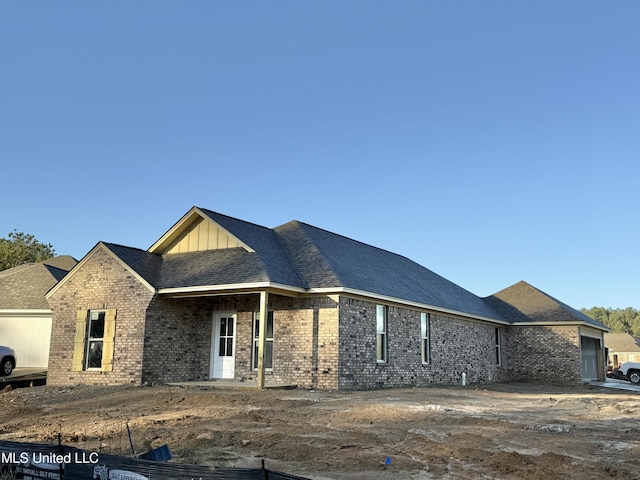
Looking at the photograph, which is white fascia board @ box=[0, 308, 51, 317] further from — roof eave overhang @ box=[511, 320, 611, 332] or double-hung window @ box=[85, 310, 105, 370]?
roof eave overhang @ box=[511, 320, 611, 332]

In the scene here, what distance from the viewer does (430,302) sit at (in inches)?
899

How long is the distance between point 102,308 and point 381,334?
29.4 ft

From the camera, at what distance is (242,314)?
1988 centimetres

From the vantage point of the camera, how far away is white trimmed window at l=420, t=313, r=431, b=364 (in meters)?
22.3

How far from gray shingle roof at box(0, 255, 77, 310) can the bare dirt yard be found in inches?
396

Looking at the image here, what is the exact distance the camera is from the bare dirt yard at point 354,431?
7.83 m

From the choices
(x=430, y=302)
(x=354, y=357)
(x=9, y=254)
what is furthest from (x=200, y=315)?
(x=9, y=254)

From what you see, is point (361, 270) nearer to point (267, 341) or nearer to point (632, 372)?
point (267, 341)

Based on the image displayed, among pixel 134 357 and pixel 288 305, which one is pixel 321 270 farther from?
pixel 134 357

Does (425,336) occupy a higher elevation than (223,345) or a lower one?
higher

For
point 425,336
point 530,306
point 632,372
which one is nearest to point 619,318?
point 632,372

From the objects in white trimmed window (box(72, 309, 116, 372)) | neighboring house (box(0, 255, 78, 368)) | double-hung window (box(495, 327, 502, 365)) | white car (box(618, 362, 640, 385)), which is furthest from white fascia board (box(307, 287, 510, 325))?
white car (box(618, 362, 640, 385))

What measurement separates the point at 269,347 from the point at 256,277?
2947 millimetres

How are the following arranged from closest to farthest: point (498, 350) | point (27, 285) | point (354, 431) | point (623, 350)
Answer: point (354, 431)
point (27, 285)
point (498, 350)
point (623, 350)
